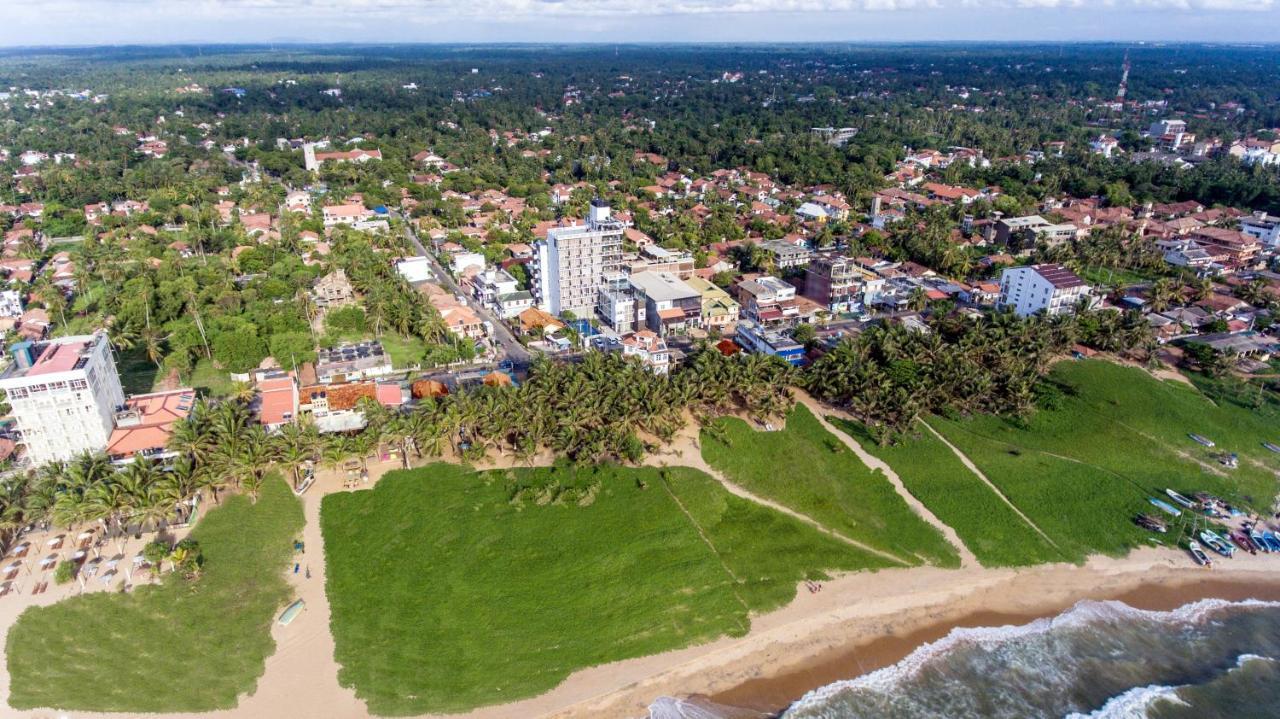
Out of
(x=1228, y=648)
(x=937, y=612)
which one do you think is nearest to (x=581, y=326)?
(x=937, y=612)

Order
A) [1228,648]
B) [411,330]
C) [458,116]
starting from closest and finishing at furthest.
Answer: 1. [1228,648]
2. [411,330]
3. [458,116]

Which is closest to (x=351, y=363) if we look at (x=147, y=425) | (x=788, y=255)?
(x=147, y=425)

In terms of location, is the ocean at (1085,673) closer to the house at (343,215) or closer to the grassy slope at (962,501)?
the grassy slope at (962,501)

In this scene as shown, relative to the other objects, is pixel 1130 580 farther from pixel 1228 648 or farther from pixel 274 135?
pixel 274 135

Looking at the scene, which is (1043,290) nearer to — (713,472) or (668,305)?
(668,305)

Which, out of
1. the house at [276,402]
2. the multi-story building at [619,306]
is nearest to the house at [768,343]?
the multi-story building at [619,306]
